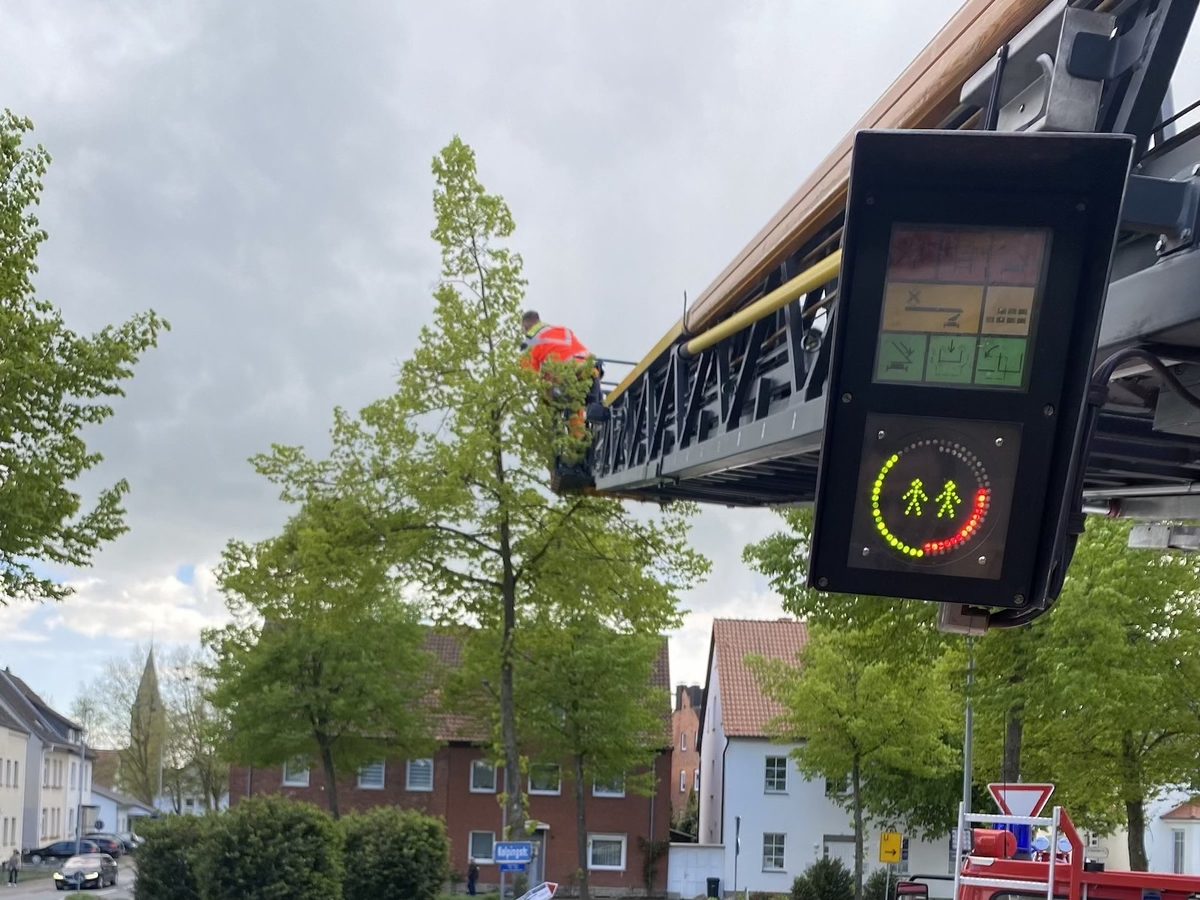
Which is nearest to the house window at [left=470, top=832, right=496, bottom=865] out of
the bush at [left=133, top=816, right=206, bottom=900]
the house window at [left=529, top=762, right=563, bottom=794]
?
the house window at [left=529, top=762, right=563, bottom=794]

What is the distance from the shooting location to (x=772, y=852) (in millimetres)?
50531

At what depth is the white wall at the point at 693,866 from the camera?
49.7 metres

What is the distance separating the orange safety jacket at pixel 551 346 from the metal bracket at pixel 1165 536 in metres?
9.41

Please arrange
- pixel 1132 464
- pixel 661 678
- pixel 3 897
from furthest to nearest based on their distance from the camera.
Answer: pixel 661 678, pixel 3 897, pixel 1132 464

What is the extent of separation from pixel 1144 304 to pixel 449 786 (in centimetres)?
4926

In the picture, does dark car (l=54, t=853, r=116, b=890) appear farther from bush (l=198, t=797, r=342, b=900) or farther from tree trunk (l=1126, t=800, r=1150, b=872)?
tree trunk (l=1126, t=800, r=1150, b=872)

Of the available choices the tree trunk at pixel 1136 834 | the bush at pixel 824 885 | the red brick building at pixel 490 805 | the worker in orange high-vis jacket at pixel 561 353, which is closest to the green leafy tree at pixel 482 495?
the worker in orange high-vis jacket at pixel 561 353

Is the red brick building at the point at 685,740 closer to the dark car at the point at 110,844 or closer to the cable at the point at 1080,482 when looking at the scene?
the dark car at the point at 110,844

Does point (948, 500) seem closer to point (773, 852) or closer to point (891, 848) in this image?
point (891, 848)

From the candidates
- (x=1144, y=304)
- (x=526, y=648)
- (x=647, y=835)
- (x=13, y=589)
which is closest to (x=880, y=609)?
(x=526, y=648)

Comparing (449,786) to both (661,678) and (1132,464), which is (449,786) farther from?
(1132,464)

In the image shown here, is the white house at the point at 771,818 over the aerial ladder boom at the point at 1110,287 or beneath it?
beneath

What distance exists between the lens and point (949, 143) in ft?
10.6

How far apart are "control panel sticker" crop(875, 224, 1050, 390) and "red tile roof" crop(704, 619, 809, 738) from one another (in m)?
47.6
